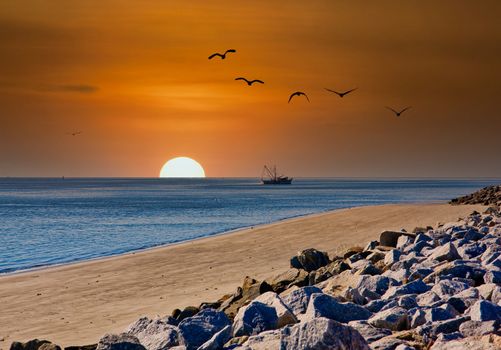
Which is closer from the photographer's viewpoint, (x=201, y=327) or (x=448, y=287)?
(x=201, y=327)

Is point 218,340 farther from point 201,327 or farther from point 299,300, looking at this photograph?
point 299,300

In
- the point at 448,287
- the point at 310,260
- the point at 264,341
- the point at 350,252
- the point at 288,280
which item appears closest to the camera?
the point at 264,341

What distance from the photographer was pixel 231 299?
11438 millimetres

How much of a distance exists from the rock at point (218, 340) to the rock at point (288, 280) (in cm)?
469

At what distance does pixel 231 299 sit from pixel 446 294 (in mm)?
4067

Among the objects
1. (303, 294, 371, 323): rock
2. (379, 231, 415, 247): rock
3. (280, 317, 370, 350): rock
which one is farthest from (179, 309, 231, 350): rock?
(379, 231, 415, 247): rock

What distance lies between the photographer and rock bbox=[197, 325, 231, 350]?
23.5 feet

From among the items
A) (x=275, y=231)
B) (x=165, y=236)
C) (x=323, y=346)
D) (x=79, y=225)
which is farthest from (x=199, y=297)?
(x=79, y=225)

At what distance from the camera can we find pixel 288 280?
12625 mm

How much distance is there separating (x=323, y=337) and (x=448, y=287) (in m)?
3.85

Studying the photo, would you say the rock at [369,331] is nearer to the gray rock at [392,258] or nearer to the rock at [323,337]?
the rock at [323,337]

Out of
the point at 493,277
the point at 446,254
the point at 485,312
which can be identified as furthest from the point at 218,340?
the point at 446,254

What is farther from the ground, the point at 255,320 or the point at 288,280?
the point at 255,320

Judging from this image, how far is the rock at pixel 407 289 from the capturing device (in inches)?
349
